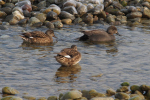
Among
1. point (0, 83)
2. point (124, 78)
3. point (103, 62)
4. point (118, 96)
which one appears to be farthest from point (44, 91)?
point (103, 62)

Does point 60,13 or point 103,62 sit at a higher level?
point 60,13

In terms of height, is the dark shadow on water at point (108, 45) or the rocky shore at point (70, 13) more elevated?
the rocky shore at point (70, 13)

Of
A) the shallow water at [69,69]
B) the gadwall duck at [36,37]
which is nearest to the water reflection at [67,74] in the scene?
the shallow water at [69,69]

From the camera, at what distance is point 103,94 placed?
7012 mm

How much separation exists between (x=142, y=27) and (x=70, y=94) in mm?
10231

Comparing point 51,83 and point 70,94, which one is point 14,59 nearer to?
point 51,83

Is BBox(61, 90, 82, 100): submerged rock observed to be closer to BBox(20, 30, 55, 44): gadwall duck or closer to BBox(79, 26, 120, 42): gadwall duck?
BBox(20, 30, 55, 44): gadwall duck

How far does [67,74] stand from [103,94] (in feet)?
6.67

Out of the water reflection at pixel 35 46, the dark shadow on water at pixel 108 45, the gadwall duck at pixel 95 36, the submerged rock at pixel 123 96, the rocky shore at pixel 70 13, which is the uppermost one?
the rocky shore at pixel 70 13

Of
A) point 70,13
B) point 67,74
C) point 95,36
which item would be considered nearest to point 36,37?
point 95,36

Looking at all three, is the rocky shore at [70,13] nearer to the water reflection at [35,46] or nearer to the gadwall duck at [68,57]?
the water reflection at [35,46]

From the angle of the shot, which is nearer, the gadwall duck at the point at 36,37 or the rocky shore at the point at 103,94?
the rocky shore at the point at 103,94

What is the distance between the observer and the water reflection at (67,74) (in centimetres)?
827

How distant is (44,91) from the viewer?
7.36 metres
